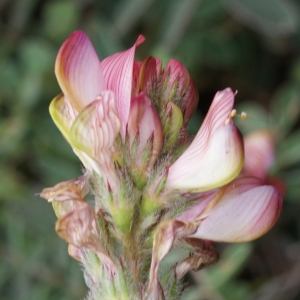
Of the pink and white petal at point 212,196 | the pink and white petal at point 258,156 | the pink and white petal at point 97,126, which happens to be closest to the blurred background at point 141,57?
the pink and white petal at point 258,156

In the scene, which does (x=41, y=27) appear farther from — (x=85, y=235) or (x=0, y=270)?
(x=85, y=235)

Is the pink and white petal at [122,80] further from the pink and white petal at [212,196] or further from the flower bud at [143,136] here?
the pink and white petal at [212,196]

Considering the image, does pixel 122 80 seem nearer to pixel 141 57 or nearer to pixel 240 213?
pixel 240 213

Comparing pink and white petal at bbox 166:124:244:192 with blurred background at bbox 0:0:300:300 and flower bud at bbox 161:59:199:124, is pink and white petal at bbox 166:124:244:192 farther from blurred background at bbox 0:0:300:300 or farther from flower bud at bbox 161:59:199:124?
blurred background at bbox 0:0:300:300

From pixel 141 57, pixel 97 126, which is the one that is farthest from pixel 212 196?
pixel 141 57

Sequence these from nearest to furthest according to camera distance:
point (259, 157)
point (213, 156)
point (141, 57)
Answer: point (213, 156) < point (259, 157) < point (141, 57)
